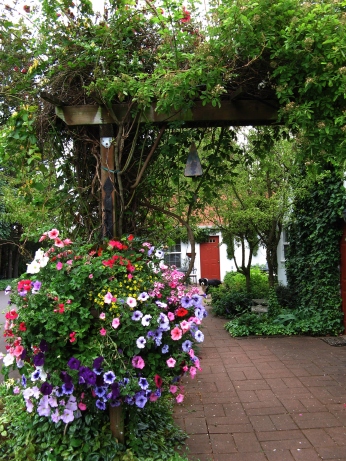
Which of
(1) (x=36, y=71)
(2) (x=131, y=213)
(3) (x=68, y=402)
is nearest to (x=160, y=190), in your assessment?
(2) (x=131, y=213)

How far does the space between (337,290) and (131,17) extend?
19.7ft

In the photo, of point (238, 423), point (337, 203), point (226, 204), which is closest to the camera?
point (238, 423)

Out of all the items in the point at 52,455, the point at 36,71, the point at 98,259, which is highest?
the point at 36,71

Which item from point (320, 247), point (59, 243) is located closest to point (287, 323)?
point (320, 247)

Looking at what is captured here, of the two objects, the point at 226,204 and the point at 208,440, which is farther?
the point at 226,204

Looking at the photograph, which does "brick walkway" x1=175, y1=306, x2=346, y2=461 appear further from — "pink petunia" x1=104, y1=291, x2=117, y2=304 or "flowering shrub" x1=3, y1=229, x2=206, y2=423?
"pink petunia" x1=104, y1=291, x2=117, y2=304

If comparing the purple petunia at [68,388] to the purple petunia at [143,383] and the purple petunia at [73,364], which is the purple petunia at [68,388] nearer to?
the purple petunia at [73,364]

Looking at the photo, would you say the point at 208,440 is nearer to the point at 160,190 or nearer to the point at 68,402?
the point at 68,402

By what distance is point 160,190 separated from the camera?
12.2 feet

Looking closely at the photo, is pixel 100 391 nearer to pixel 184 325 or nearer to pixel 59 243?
pixel 184 325

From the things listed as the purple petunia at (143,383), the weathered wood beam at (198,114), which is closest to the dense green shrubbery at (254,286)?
the weathered wood beam at (198,114)

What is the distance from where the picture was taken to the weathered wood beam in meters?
3.03

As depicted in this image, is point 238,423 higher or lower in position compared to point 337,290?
lower

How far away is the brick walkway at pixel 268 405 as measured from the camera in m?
3.16
